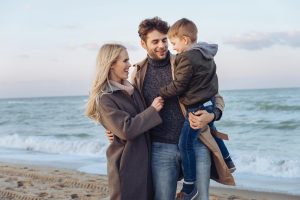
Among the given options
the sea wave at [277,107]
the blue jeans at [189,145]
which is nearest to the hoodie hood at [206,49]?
the blue jeans at [189,145]

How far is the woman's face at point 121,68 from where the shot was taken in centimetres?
277

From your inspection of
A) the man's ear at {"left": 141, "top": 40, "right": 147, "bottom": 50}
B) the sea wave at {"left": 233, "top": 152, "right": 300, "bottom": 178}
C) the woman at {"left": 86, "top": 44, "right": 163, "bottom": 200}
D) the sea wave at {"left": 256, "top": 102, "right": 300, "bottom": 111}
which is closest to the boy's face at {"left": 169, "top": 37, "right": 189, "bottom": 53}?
the man's ear at {"left": 141, "top": 40, "right": 147, "bottom": 50}

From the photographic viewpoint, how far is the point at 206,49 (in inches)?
112

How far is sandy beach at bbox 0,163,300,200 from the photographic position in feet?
19.3

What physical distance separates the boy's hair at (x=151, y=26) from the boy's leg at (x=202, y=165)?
774mm

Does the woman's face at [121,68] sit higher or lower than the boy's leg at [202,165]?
higher

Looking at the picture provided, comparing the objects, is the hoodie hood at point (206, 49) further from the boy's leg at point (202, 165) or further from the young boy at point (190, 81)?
the boy's leg at point (202, 165)

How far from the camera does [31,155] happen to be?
11.1 metres

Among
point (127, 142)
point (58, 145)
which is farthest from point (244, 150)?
point (127, 142)

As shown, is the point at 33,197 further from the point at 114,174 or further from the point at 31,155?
the point at 31,155

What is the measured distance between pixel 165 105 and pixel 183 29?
20.3 inches

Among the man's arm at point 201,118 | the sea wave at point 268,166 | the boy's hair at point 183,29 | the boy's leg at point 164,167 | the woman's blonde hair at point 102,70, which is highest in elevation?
the boy's hair at point 183,29

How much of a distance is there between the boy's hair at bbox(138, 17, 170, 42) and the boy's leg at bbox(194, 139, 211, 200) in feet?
2.54

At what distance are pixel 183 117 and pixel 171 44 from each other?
1.64 feet
